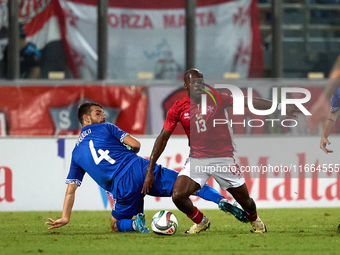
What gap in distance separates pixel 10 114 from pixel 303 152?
6.24m

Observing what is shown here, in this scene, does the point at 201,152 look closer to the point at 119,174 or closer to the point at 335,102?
the point at 119,174

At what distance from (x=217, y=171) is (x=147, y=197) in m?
3.18

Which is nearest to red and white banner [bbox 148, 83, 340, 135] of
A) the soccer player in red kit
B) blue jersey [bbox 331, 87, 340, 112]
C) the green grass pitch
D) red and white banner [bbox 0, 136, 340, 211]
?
red and white banner [bbox 0, 136, 340, 211]

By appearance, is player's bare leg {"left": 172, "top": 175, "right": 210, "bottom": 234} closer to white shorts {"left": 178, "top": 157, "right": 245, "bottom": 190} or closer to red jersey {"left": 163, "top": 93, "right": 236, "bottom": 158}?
white shorts {"left": 178, "top": 157, "right": 245, "bottom": 190}

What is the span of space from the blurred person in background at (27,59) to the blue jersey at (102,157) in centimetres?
636

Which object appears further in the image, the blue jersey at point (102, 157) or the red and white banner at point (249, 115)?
the red and white banner at point (249, 115)

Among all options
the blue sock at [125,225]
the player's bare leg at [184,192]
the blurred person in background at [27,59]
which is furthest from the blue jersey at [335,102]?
the blurred person in background at [27,59]

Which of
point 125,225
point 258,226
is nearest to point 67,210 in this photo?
point 125,225

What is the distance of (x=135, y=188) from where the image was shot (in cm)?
632

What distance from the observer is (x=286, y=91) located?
1234 centimetres

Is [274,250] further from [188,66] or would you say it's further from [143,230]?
[188,66]

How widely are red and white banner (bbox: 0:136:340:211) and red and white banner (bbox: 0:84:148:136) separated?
2820mm

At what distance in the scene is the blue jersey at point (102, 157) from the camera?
635 centimetres

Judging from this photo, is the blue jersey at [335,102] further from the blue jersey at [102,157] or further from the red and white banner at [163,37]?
the red and white banner at [163,37]
